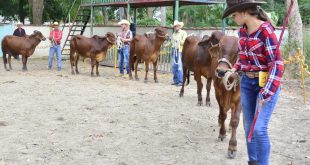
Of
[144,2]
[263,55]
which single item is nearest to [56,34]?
[144,2]

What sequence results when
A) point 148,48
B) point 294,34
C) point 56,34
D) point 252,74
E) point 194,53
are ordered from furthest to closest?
point 56,34 → point 294,34 → point 148,48 → point 194,53 → point 252,74

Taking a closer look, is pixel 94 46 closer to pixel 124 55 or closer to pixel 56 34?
pixel 124 55

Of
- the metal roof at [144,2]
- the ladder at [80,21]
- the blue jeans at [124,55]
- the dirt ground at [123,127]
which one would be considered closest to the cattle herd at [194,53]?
the blue jeans at [124,55]

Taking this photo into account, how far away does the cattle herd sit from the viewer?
5.42 m

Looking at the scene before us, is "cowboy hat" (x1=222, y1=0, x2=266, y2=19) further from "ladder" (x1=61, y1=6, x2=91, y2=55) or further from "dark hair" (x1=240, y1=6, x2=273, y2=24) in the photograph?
"ladder" (x1=61, y1=6, x2=91, y2=55)

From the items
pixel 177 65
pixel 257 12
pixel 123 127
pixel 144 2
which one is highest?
pixel 144 2

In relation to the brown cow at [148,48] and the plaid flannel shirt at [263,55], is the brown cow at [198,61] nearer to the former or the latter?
the brown cow at [148,48]

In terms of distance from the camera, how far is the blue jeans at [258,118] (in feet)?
12.9

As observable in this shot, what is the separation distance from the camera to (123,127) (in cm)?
702

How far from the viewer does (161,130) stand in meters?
6.88

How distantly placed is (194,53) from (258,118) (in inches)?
201

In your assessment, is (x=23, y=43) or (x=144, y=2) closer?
(x=23, y=43)

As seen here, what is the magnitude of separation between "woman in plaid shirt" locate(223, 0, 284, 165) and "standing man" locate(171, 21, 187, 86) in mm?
7617

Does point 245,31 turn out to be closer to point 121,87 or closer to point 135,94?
point 135,94
